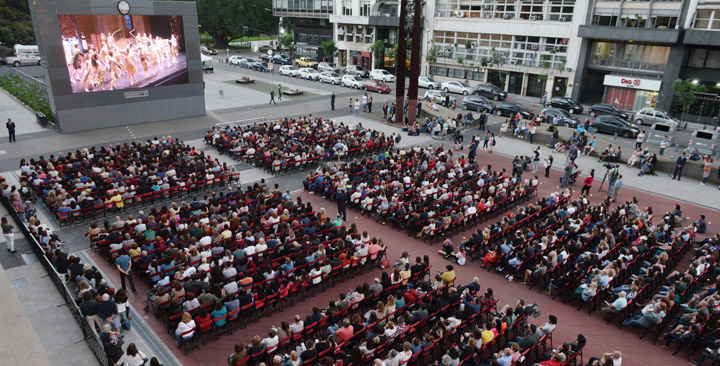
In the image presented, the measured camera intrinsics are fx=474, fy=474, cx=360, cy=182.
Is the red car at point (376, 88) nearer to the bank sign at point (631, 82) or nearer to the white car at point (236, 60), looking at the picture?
the bank sign at point (631, 82)

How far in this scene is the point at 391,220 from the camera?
17.7 m

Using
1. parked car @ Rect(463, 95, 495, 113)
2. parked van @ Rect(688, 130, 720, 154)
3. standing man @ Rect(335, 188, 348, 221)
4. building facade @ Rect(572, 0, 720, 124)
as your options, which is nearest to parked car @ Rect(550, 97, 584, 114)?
building facade @ Rect(572, 0, 720, 124)

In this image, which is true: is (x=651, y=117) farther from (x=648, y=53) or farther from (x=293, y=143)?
(x=293, y=143)

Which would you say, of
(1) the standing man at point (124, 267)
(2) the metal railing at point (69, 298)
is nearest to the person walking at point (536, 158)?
(1) the standing man at point (124, 267)

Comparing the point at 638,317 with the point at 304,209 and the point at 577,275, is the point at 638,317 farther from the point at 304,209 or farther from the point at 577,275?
the point at 304,209

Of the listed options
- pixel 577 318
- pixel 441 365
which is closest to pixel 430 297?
pixel 441 365

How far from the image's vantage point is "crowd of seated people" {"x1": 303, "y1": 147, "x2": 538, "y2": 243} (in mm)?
17731

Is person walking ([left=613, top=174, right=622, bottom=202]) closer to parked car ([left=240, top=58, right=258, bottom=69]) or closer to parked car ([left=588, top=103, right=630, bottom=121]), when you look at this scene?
parked car ([left=588, top=103, right=630, bottom=121])

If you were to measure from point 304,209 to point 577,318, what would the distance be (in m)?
9.50

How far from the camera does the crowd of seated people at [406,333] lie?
10.0 m

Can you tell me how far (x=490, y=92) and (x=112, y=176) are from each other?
36877mm

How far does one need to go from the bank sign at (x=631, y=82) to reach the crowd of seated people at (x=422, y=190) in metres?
25.8

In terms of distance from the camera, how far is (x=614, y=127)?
34.3 m

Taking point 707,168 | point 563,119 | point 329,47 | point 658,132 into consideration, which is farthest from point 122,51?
point 329,47
